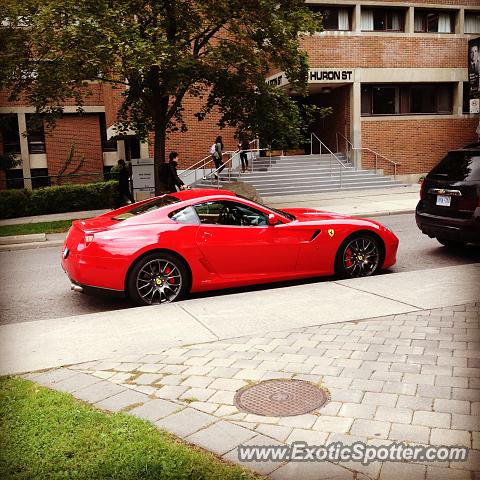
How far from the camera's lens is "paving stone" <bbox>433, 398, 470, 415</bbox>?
3576 millimetres

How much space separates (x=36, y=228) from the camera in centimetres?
1550

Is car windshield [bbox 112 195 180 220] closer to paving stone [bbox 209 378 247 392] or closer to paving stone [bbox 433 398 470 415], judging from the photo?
paving stone [bbox 209 378 247 392]

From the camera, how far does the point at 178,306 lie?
639 cm

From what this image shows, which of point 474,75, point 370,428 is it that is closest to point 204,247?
point 370,428

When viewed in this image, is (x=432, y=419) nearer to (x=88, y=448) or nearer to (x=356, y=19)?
(x=88, y=448)

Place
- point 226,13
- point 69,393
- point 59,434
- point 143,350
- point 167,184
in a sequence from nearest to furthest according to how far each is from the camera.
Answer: point 59,434, point 69,393, point 143,350, point 226,13, point 167,184

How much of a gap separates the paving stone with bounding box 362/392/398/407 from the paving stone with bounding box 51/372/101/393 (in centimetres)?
206

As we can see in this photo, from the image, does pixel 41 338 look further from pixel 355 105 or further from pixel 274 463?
pixel 355 105

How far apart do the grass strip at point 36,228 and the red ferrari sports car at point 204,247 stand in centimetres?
819

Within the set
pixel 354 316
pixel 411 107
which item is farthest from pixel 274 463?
pixel 411 107

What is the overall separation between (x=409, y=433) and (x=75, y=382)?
8.25 feet

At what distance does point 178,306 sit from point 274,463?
350 cm

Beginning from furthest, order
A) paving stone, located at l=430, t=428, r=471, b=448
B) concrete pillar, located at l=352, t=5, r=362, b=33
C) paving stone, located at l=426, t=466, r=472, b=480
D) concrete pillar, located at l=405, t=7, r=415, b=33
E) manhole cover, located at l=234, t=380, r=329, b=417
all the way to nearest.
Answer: concrete pillar, located at l=405, t=7, r=415, b=33 → concrete pillar, located at l=352, t=5, r=362, b=33 → manhole cover, located at l=234, t=380, r=329, b=417 → paving stone, located at l=430, t=428, r=471, b=448 → paving stone, located at l=426, t=466, r=472, b=480

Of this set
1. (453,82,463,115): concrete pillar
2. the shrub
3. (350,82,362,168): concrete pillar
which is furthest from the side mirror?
(453,82,463,115): concrete pillar
